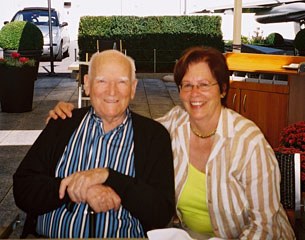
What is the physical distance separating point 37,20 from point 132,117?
17.2 metres

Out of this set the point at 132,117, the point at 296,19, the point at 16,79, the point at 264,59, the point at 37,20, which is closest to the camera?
the point at 132,117

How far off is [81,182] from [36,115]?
24.2ft

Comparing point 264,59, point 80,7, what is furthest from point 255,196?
point 80,7

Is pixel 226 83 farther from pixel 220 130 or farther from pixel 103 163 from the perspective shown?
pixel 103 163

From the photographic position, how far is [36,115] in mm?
9430

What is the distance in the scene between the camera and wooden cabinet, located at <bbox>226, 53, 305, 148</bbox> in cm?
591

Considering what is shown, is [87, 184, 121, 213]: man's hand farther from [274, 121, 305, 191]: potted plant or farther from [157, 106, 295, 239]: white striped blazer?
[274, 121, 305, 191]: potted plant

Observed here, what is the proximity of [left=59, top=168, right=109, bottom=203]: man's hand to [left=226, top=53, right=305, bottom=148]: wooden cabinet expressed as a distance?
13.0ft

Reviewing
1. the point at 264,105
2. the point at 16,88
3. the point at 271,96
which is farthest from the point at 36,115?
the point at 271,96

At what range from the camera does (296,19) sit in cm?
1639

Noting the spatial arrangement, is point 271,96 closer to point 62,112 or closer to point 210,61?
point 210,61

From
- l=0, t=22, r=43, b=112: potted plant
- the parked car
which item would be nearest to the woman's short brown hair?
l=0, t=22, r=43, b=112: potted plant

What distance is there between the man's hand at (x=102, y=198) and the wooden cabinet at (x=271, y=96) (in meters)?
3.94

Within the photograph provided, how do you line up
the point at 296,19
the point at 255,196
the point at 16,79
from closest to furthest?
the point at 255,196 → the point at 16,79 → the point at 296,19
